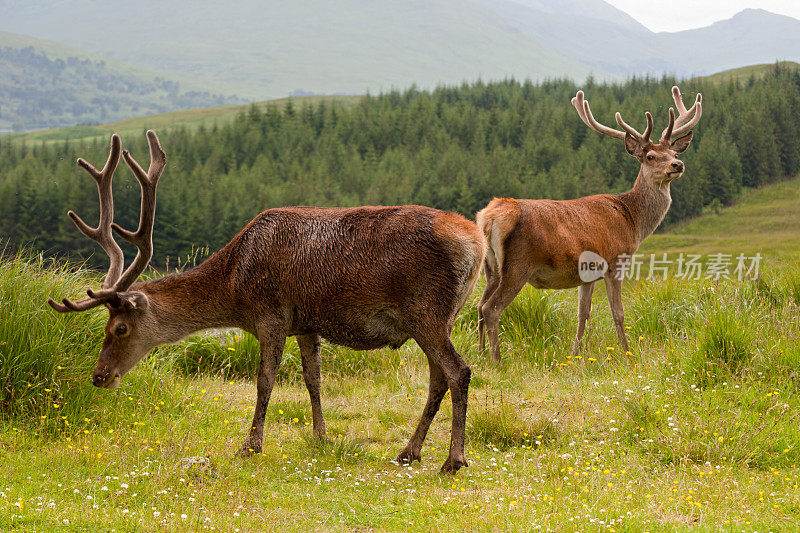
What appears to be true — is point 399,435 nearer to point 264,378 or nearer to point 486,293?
point 264,378

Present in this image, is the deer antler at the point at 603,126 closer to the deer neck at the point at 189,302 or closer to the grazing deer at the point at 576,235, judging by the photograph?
the grazing deer at the point at 576,235

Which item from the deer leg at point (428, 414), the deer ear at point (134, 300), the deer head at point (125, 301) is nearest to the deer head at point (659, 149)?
the deer leg at point (428, 414)

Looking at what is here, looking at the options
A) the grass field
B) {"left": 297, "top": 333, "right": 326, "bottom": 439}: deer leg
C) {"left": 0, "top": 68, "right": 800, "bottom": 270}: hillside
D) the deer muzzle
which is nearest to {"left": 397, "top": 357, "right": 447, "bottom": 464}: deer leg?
the grass field

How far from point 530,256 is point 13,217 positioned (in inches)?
2939

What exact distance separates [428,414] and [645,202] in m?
5.27

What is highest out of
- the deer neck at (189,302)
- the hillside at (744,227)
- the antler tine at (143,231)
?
the antler tine at (143,231)

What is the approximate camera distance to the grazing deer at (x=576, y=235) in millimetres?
8336

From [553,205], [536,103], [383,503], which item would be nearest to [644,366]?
[553,205]

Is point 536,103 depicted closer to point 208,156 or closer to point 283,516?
point 208,156

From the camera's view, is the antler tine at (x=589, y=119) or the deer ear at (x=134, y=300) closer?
the deer ear at (x=134, y=300)

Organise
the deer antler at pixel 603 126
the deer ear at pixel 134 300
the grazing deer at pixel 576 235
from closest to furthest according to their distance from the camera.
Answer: the deer ear at pixel 134 300 < the grazing deer at pixel 576 235 < the deer antler at pixel 603 126

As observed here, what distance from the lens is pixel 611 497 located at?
15.0 feet

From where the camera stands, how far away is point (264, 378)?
562cm

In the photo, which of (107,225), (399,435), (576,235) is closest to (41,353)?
(107,225)
